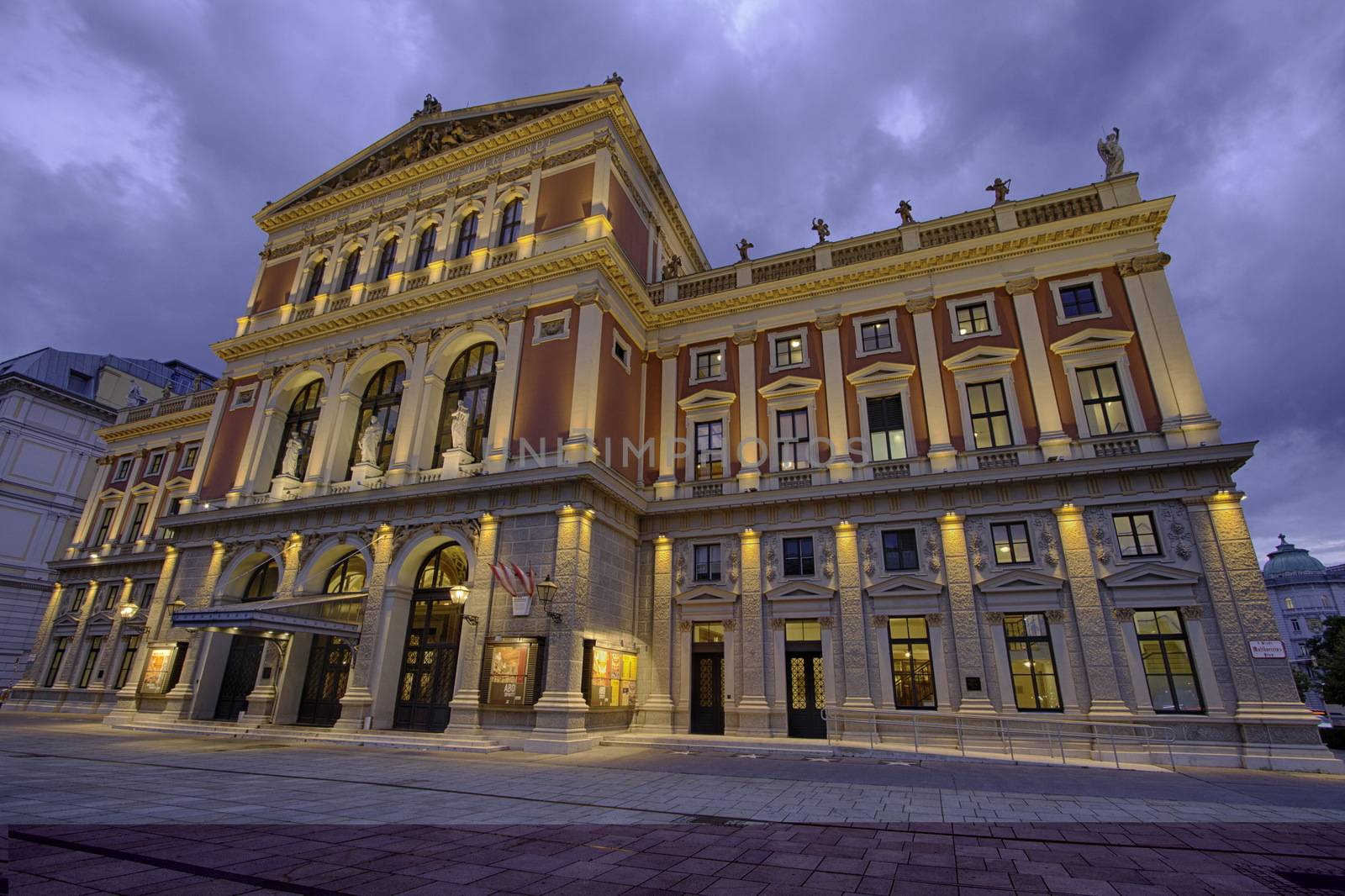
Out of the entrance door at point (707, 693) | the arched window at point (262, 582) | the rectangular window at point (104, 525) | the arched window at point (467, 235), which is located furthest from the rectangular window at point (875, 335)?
the rectangular window at point (104, 525)

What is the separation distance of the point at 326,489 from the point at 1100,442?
86.4 ft

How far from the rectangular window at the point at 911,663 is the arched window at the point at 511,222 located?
65.7 ft

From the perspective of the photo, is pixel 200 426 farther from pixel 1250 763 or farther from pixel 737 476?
pixel 1250 763

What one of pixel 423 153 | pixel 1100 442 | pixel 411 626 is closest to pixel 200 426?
pixel 423 153

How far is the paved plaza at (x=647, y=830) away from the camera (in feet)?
18.5

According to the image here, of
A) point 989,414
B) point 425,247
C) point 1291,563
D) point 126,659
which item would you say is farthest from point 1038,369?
point 1291,563

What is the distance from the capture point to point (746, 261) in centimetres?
2555

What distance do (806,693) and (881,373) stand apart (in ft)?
35.5

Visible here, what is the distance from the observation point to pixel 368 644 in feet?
67.7

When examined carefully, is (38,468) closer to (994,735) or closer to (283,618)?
(283,618)

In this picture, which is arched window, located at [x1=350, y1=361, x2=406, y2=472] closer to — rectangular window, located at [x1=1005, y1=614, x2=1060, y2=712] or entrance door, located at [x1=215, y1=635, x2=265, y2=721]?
entrance door, located at [x1=215, y1=635, x2=265, y2=721]

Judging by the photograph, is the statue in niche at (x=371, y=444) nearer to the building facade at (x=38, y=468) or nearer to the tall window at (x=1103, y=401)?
the tall window at (x=1103, y=401)

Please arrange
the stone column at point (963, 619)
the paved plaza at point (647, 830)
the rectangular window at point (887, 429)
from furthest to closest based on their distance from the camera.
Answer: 1. the rectangular window at point (887, 429)
2. the stone column at point (963, 619)
3. the paved plaza at point (647, 830)

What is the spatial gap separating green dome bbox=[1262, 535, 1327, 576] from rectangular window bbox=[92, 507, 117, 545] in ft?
416
